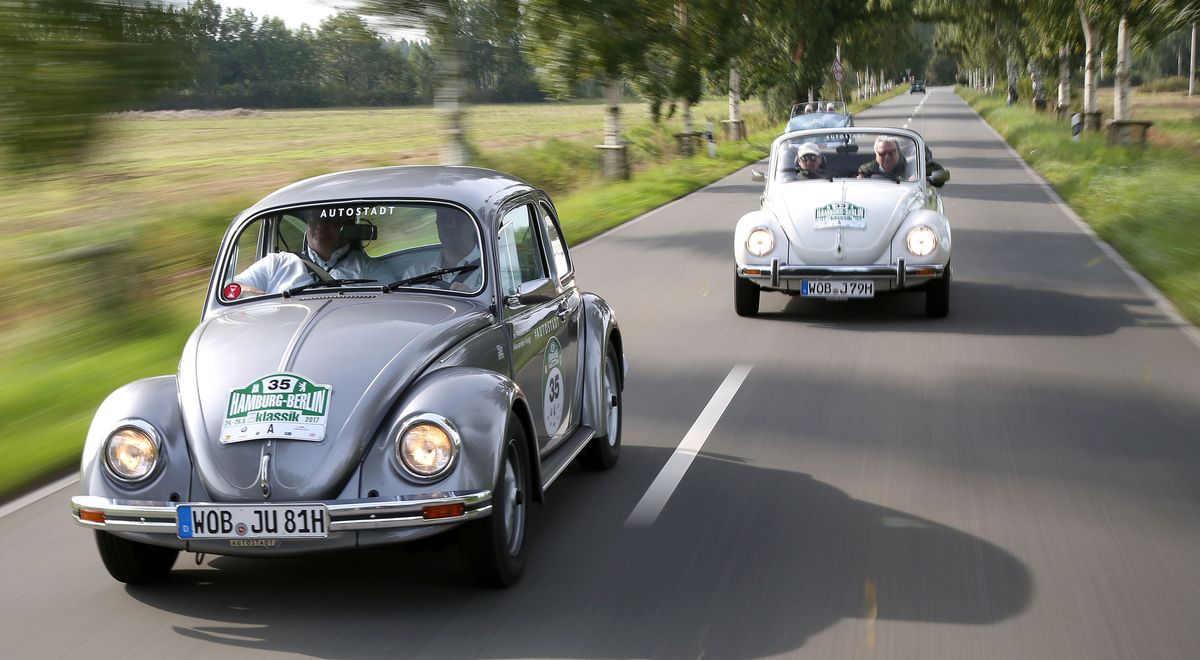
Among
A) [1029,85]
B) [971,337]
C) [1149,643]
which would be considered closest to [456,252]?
[1149,643]

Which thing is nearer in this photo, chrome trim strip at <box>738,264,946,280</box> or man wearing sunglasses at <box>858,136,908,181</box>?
chrome trim strip at <box>738,264,946,280</box>

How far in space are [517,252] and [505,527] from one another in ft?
6.01

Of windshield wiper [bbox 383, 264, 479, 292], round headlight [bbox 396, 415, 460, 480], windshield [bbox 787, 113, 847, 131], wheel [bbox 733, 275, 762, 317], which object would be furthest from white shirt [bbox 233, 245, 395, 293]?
windshield [bbox 787, 113, 847, 131]

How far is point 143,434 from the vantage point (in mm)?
4734

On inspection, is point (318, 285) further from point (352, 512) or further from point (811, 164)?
point (811, 164)

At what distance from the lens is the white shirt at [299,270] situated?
593 cm

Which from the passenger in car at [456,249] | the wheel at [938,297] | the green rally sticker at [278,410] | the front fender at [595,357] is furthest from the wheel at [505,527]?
the wheel at [938,297]

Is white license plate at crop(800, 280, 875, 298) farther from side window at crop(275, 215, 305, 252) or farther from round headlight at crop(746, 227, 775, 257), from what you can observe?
side window at crop(275, 215, 305, 252)

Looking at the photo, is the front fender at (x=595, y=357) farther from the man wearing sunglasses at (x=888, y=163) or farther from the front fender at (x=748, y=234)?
the man wearing sunglasses at (x=888, y=163)

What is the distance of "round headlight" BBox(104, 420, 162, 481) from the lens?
4711mm

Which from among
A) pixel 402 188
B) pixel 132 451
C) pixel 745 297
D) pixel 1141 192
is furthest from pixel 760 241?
pixel 1141 192

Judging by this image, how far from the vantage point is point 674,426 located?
792 centimetres

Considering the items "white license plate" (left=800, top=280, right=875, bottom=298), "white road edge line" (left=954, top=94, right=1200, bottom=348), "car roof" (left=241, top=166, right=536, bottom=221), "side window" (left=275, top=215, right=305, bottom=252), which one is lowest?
"white road edge line" (left=954, top=94, right=1200, bottom=348)

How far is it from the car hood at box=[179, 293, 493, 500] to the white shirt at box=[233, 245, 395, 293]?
0.25 m
